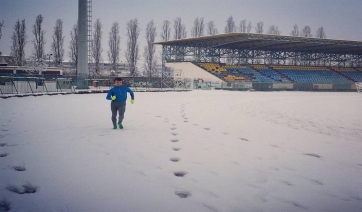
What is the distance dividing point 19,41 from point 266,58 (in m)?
41.9

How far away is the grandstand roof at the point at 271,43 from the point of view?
3538cm

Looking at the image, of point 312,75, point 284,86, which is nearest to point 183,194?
point 284,86

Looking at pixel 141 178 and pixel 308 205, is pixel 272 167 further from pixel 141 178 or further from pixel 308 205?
Result: pixel 141 178

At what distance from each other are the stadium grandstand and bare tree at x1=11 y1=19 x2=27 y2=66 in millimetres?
Answer: 22946

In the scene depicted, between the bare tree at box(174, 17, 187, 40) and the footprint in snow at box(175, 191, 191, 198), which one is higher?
the bare tree at box(174, 17, 187, 40)

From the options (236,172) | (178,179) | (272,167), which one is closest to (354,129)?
(272,167)

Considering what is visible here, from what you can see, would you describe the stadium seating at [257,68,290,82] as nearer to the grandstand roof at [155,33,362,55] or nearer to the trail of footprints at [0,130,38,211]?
the grandstand roof at [155,33,362,55]

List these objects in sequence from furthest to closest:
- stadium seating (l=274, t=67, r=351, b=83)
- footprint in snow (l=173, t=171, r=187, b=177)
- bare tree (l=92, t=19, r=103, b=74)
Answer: bare tree (l=92, t=19, r=103, b=74) < stadium seating (l=274, t=67, r=351, b=83) < footprint in snow (l=173, t=171, r=187, b=177)

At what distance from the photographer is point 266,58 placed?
4684 cm

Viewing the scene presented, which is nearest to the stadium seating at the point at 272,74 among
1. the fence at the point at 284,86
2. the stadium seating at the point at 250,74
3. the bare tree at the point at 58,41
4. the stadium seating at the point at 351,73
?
the stadium seating at the point at 250,74

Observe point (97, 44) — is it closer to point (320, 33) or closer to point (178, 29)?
point (178, 29)

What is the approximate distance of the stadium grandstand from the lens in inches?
1484

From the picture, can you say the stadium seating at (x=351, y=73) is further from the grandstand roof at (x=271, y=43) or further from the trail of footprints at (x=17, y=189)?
the trail of footprints at (x=17, y=189)

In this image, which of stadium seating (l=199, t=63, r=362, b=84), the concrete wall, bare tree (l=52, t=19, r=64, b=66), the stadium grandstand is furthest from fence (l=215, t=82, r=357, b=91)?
bare tree (l=52, t=19, r=64, b=66)
